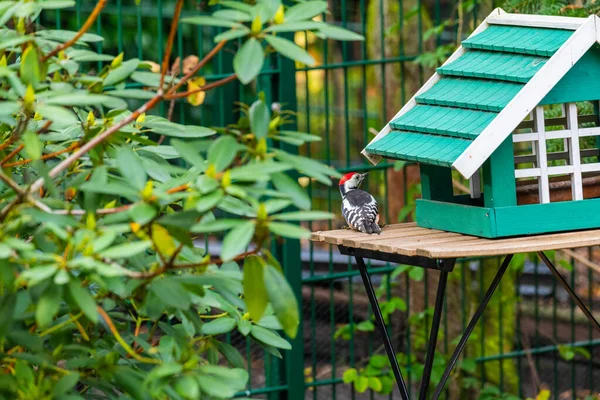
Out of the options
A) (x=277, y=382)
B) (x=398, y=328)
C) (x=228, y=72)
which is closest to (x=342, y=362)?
(x=398, y=328)

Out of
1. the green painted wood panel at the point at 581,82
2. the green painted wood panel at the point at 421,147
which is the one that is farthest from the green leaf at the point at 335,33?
the green painted wood panel at the point at 581,82

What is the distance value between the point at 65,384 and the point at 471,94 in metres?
1.87

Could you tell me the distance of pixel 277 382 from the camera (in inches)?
190

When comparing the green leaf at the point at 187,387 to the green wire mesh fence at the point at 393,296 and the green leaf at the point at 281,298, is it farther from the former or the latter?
the green wire mesh fence at the point at 393,296

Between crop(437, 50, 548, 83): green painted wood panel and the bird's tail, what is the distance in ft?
2.02

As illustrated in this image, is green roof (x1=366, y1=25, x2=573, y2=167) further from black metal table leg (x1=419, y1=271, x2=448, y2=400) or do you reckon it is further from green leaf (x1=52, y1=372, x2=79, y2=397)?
green leaf (x1=52, y1=372, x2=79, y2=397)

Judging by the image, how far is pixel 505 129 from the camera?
9.72ft

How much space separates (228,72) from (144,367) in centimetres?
276

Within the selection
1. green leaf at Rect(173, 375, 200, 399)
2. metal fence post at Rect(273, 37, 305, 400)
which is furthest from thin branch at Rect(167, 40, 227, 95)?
metal fence post at Rect(273, 37, 305, 400)

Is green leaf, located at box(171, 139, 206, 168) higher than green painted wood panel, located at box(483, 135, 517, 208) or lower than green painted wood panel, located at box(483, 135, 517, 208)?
higher

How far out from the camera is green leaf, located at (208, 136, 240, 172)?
174cm

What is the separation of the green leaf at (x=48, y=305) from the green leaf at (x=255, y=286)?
1.13ft

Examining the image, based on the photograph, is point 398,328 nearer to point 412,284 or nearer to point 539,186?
point 412,284

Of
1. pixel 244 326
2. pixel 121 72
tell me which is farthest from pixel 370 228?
pixel 121 72
